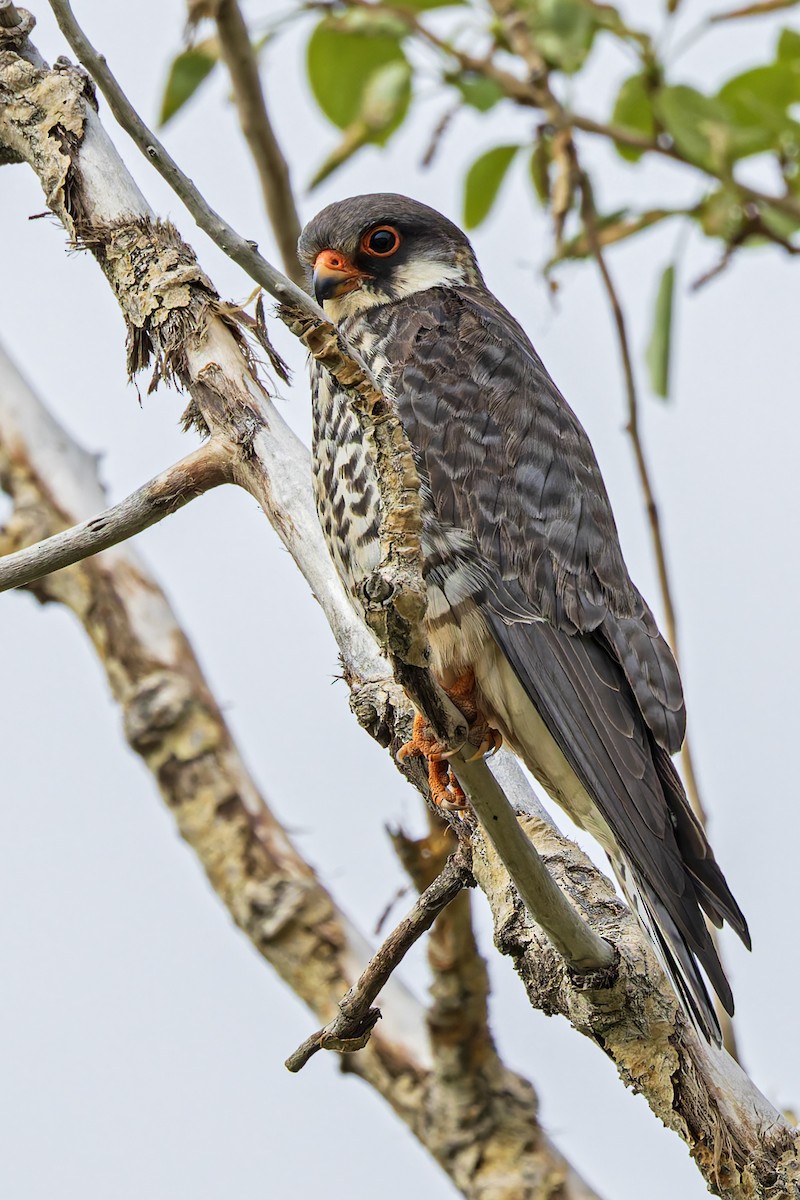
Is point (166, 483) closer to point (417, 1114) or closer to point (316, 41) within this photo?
point (316, 41)

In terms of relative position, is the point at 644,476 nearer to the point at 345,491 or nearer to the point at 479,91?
the point at 345,491

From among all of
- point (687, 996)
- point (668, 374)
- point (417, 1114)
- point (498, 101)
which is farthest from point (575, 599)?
point (417, 1114)

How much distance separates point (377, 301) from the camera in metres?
3.79

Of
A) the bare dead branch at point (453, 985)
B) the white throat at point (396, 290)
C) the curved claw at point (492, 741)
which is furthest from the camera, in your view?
the bare dead branch at point (453, 985)

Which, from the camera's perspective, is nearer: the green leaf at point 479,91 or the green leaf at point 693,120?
the green leaf at point 693,120

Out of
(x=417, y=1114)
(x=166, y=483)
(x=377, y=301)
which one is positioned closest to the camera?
(x=166, y=483)

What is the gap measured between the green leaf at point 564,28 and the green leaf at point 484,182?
0.63 m

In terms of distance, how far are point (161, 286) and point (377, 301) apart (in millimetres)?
654

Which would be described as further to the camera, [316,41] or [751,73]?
[316,41]

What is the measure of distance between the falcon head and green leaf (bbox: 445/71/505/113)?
48.2 inches

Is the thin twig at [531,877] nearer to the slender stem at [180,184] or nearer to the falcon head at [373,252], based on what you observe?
the slender stem at [180,184]

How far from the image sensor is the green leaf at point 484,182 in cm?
298

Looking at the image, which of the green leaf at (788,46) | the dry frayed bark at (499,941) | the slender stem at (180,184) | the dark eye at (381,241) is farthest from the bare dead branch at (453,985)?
the green leaf at (788,46)

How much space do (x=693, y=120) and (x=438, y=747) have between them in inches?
51.0
